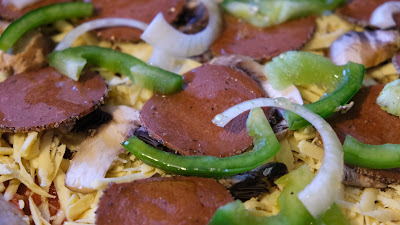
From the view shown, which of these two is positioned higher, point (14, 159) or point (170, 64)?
point (170, 64)

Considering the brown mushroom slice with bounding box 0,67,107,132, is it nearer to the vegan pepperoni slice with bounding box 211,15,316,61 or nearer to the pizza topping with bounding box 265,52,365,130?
the vegan pepperoni slice with bounding box 211,15,316,61

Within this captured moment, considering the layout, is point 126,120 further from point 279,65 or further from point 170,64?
point 279,65

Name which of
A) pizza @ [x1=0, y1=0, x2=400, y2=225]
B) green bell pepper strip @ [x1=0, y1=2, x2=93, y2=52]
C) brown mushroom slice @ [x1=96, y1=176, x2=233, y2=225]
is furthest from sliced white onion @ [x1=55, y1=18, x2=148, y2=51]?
brown mushroom slice @ [x1=96, y1=176, x2=233, y2=225]

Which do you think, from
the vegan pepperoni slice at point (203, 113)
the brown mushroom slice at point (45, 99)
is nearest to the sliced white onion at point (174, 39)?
the vegan pepperoni slice at point (203, 113)

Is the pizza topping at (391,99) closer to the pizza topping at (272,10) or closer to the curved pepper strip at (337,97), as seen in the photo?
the curved pepper strip at (337,97)

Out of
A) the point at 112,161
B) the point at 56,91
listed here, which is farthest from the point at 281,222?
the point at 56,91

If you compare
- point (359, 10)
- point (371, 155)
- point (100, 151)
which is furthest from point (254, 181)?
point (359, 10)
